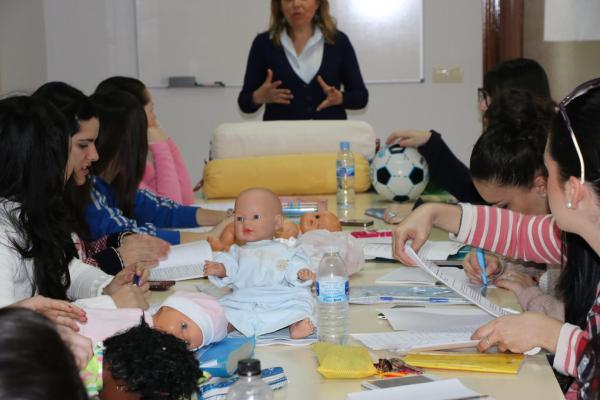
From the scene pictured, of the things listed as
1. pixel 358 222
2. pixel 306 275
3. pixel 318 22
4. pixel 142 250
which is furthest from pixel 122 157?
pixel 318 22

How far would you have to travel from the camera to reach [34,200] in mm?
1852

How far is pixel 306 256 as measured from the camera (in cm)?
193

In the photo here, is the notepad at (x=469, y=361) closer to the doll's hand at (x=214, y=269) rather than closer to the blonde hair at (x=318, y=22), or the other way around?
the doll's hand at (x=214, y=269)

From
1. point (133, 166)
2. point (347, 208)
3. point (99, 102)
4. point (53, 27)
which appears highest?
point (53, 27)

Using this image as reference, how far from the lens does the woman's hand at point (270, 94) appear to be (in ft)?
13.1

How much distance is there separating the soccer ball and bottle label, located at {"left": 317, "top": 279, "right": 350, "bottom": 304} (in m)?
1.73

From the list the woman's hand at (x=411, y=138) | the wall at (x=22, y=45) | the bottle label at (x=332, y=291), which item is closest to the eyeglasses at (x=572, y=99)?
the bottle label at (x=332, y=291)

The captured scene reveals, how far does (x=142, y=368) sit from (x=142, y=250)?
3.66ft

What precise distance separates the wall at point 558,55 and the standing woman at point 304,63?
4.22ft

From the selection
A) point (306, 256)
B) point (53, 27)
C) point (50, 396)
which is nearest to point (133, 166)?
point (306, 256)

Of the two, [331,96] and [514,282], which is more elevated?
[331,96]

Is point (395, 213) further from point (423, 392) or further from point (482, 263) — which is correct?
point (423, 392)

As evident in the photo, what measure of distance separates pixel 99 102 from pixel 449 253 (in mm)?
1275

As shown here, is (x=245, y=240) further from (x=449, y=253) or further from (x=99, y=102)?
(x=99, y=102)
